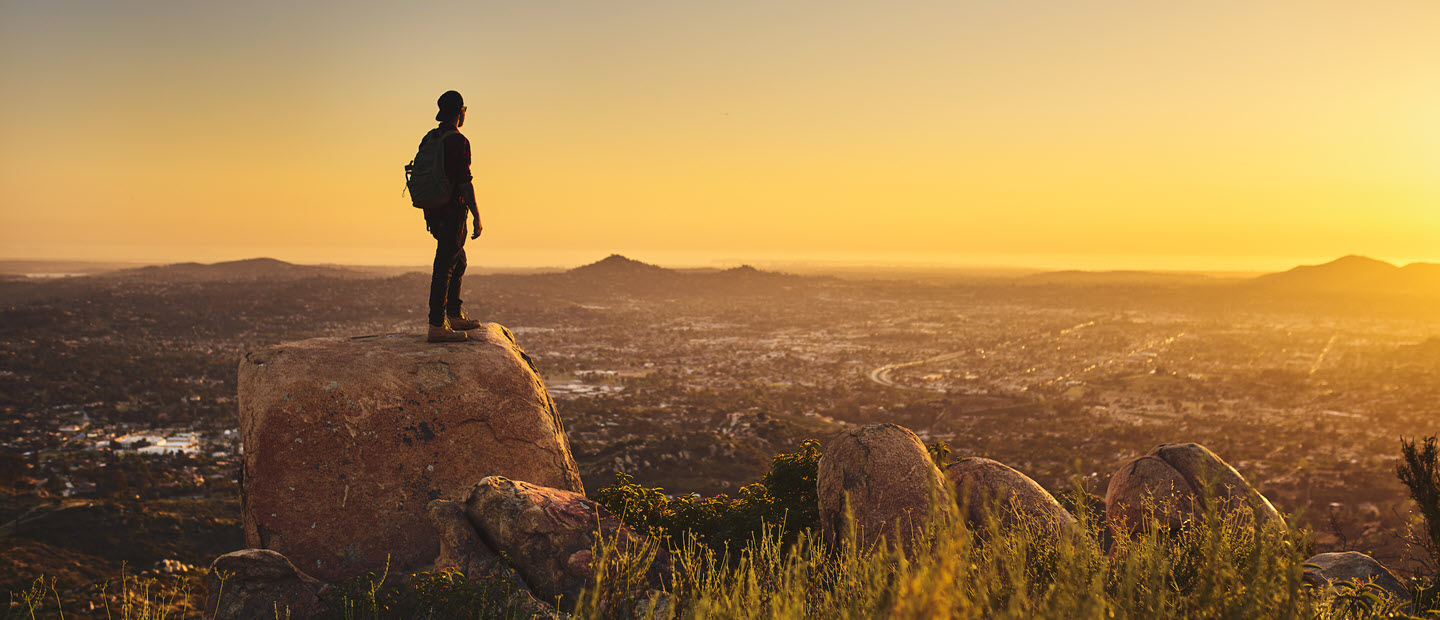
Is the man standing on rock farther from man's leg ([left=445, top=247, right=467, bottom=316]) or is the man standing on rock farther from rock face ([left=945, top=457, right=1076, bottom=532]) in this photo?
rock face ([left=945, top=457, right=1076, bottom=532])

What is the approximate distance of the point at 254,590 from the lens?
6.64m

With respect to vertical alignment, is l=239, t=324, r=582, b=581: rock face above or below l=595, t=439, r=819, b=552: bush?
above

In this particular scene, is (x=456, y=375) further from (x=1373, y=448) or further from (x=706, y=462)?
(x=1373, y=448)

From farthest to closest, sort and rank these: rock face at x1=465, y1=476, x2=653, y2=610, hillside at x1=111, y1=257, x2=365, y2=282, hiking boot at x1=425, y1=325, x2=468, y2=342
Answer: hillside at x1=111, y1=257, x2=365, y2=282, hiking boot at x1=425, y1=325, x2=468, y2=342, rock face at x1=465, y1=476, x2=653, y2=610

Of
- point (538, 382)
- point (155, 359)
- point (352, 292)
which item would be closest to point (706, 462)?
point (538, 382)

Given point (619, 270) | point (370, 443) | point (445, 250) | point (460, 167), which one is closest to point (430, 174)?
point (460, 167)

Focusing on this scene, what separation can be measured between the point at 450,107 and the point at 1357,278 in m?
203

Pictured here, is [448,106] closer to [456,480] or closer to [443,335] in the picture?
[443,335]

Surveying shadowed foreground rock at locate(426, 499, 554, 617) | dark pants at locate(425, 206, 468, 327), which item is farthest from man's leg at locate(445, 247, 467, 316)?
shadowed foreground rock at locate(426, 499, 554, 617)

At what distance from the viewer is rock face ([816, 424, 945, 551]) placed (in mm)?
8539

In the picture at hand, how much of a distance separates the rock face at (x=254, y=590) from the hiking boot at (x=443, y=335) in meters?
3.67

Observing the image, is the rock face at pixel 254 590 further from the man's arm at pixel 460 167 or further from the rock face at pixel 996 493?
the rock face at pixel 996 493

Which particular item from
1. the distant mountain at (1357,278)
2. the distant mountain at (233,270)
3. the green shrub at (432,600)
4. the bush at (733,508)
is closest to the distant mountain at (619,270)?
the distant mountain at (233,270)

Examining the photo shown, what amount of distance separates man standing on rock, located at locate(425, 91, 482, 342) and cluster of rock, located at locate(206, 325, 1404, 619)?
520 millimetres
